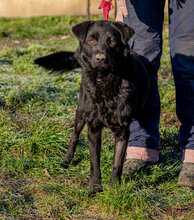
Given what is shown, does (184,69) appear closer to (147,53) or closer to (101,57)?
(147,53)

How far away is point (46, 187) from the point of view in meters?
2.33

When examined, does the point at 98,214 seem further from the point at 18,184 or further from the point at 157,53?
the point at 157,53

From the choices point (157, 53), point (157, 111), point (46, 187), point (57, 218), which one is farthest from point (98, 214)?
point (157, 53)

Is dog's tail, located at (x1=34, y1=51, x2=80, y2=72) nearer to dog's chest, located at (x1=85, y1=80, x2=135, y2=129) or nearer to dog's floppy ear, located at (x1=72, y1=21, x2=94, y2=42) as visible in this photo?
dog's floppy ear, located at (x1=72, y1=21, x2=94, y2=42)

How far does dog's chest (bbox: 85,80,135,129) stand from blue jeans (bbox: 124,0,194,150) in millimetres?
574

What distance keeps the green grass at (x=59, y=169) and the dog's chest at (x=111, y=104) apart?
463 mm

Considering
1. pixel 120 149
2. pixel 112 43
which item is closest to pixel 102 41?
pixel 112 43

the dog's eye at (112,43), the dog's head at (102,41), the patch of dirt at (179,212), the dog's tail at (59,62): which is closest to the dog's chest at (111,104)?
the dog's head at (102,41)

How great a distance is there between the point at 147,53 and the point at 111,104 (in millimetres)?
789

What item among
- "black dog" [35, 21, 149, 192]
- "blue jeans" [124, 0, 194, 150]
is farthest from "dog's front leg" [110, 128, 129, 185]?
"blue jeans" [124, 0, 194, 150]

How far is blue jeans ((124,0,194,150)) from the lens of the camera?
263 centimetres

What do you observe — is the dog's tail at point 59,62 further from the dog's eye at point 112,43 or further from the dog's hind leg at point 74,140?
the dog's eye at point 112,43

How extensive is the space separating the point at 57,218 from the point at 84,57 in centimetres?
120

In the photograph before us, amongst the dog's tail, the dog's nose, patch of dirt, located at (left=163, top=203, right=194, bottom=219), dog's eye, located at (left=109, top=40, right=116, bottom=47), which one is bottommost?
patch of dirt, located at (left=163, top=203, right=194, bottom=219)
